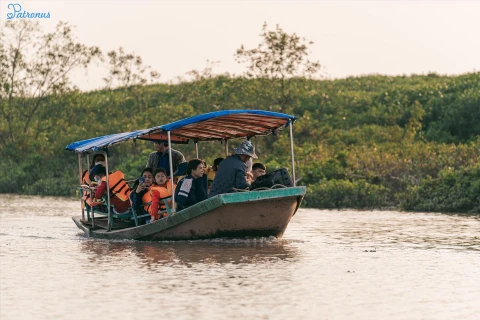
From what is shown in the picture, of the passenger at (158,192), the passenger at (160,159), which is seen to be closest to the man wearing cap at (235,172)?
the passenger at (158,192)

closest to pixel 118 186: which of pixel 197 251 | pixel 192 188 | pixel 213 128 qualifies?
pixel 213 128

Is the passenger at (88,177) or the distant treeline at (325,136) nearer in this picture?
the passenger at (88,177)

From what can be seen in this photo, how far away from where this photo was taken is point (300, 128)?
30172mm

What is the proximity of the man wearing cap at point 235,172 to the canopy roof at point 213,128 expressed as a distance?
20.0 inches

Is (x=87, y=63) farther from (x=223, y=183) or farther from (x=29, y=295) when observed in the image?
(x=29, y=295)

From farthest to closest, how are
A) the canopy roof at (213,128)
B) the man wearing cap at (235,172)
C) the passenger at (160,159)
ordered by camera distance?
the passenger at (160,159) → the canopy roof at (213,128) → the man wearing cap at (235,172)

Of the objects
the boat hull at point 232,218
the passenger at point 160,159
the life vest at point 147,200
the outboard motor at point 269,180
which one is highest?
the passenger at point 160,159

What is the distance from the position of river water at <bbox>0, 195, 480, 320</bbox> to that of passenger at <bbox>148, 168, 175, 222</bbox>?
0.45m

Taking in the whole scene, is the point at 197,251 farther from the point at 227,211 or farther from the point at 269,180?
the point at 269,180

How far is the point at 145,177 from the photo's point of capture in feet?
47.4

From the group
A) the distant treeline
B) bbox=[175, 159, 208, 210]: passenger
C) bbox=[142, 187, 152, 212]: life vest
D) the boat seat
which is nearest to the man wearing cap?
bbox=[175, 159, 208, 210]: passenger

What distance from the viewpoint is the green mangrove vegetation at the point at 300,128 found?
21.7 meters

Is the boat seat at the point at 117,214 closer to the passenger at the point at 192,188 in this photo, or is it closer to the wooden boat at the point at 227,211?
the wooden boat at the point at 227,211

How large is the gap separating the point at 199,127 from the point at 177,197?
1418 millimetres
